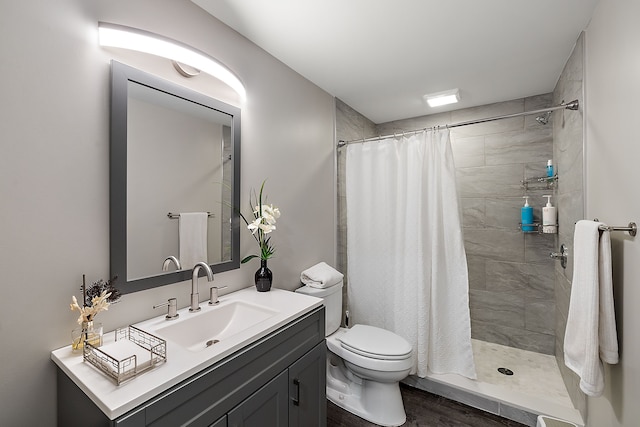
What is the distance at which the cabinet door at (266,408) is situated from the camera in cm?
102

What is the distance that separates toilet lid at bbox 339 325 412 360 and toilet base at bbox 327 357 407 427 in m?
0.26

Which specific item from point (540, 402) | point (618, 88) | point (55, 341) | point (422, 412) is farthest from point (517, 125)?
point (55, 341)

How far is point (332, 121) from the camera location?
8.39ft

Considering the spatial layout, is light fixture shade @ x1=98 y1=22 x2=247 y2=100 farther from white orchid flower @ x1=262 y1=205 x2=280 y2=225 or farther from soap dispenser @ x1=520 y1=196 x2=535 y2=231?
soap dispenser @ x1=520 y1=196 x2=535 y2=231

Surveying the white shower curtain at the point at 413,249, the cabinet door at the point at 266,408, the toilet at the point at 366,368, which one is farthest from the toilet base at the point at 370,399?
the cabinet door at the point at 266,408

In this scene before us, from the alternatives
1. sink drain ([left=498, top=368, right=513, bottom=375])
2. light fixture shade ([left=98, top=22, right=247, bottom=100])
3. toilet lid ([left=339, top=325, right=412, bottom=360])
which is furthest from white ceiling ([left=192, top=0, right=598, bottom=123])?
sink drain ([left=498, top=368, right=513, bottom=375])

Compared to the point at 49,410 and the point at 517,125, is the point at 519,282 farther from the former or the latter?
the point at 49,410

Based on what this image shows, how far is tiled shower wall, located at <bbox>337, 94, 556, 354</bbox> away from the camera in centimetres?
253

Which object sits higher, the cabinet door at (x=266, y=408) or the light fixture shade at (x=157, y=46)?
the light fixture shade at (x=157, y=46)

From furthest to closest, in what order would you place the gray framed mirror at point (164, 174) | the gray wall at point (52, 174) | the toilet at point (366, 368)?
the toilet at point (366, 368)
the gray framed mirror at point (164, 174)
the gray wall at point (52, 174)

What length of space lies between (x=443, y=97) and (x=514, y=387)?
235 cm

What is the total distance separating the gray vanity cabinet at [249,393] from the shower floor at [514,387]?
1.10 m

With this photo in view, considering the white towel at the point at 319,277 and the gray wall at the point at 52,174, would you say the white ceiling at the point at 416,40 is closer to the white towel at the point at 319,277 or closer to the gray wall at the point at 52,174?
the gray wall at the point at 52,174

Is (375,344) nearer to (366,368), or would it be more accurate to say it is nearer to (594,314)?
(366,368)
